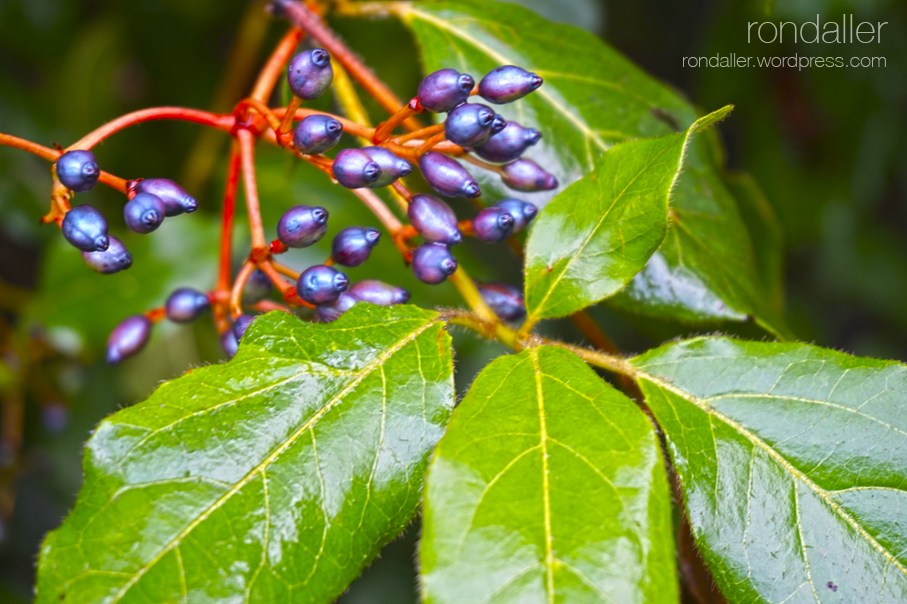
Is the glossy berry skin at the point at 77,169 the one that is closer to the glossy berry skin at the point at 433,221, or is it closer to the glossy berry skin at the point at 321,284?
the glossy berry skin at the point at 321,284

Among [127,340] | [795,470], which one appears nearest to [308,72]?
[127,340]

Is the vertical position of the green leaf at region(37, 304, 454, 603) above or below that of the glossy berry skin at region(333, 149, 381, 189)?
below

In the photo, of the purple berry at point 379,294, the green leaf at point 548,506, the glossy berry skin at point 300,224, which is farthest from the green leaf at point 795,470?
the glossy berry skin at point 300,224

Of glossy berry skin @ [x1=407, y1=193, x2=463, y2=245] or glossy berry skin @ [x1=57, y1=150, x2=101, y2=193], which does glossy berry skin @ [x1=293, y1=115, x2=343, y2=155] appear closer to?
glossy berry skin @ [x1=407, y1=193, x2=463, y2=245]

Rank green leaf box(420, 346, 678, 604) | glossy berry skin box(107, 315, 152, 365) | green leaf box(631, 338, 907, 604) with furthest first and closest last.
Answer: glossy berry skin box(107, 315, 152, 365)
green leaf box(631, 338, 907, 604)
green leaf box(420, 346, 678, 604)

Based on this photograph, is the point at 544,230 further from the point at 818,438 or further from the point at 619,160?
the point at 818,438

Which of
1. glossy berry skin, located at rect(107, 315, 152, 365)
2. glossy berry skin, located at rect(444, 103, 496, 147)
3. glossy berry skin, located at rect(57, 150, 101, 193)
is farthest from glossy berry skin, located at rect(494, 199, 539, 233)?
glossy berry skin, located at rect(107, 315, 152, 365)
